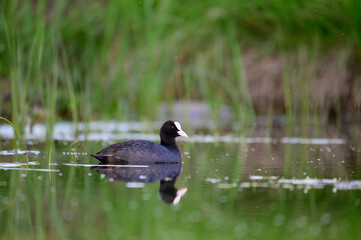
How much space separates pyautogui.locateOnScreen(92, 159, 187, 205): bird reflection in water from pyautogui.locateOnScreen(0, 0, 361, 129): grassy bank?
11.8 feet

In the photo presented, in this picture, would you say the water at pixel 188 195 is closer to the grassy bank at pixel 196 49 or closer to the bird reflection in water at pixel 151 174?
the bird reflection in water at pixel 151 174

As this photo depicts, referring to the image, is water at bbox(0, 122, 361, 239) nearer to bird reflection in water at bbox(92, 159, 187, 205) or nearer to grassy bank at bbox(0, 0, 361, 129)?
bird reflection in water at bbox(92, 159, 187, 205)

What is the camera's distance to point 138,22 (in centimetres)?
1258

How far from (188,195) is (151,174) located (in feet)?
4.34

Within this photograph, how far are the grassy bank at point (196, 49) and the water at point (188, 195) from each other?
2.83 m

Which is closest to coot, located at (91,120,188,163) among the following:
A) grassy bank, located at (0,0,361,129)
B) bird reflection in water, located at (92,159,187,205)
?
bird reflection in water, located at (92,159,187,205)

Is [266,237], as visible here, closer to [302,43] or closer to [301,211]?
[301,211]

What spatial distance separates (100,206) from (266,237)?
1338mm

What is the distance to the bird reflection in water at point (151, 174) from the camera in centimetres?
582

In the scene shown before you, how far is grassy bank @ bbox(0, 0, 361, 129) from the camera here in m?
12.3

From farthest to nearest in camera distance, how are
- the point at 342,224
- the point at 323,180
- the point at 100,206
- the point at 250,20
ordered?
the point at 250,20
the point at 323,180
the point at 100,206
the point at 342,224

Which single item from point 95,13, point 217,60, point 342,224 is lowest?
point 342,224

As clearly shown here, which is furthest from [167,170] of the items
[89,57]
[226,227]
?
[89,57]

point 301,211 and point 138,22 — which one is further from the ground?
point 138,22
